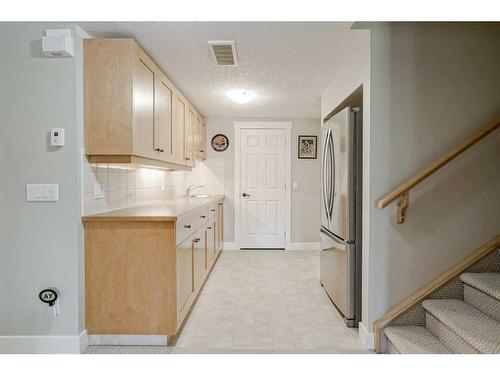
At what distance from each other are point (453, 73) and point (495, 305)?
4.93ft

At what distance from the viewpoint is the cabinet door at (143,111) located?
261 cm

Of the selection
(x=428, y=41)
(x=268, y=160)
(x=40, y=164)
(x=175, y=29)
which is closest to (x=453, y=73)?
(x=428, y=41)

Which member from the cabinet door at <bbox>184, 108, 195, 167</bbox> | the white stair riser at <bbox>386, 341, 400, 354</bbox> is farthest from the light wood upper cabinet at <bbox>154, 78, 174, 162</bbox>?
the white stair riser at <bbox>386, 341, 400, 354</bbox>

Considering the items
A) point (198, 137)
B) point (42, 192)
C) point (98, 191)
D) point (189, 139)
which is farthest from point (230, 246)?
point (42, 192)

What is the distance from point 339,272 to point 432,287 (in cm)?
85

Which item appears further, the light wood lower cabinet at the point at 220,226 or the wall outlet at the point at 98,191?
the light wood lower cabinet at the point at 220,226

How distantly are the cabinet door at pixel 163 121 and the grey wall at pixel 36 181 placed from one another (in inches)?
30.9

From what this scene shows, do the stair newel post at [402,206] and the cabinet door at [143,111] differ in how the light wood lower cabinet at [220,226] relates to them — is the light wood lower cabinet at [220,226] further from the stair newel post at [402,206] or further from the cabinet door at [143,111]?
the stair newel post at [402,206]

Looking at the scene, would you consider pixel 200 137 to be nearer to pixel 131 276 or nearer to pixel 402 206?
pixel 131 276

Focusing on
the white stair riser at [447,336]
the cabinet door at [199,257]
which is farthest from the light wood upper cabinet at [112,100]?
the white stair riser at [447,336]

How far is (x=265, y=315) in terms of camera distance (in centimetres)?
318

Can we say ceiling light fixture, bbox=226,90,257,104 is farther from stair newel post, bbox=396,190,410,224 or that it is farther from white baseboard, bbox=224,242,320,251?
white baseboard, bbox=224,242,320,251

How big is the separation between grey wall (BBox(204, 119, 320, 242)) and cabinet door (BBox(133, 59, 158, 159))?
3.08 metres
